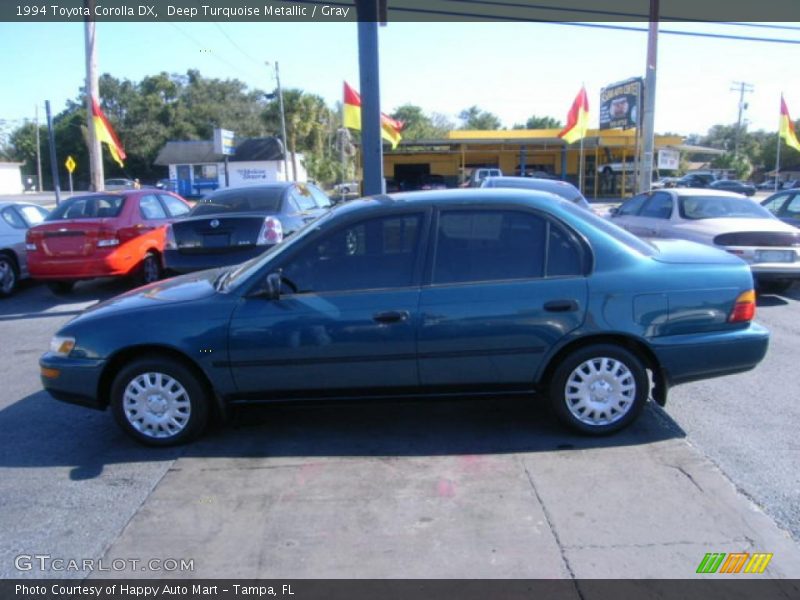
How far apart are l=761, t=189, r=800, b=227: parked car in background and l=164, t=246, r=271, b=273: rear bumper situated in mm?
8415

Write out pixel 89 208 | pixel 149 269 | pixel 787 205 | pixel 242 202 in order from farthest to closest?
pixel 787 205 < pixel 149 269 < pixel 89 208 < pixel 242 202

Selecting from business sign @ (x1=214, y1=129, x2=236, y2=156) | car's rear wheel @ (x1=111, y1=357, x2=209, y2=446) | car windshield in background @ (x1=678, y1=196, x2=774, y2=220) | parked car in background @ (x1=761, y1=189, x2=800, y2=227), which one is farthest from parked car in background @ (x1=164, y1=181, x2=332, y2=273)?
business sign @ (x1=214, y1=129, x2=236, y2=156)

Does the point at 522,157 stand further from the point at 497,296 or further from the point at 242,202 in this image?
the point at 497,296

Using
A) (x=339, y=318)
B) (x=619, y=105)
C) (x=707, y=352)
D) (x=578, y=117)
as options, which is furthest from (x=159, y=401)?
(x=619, y=105)

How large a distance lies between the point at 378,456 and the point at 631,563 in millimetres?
1737

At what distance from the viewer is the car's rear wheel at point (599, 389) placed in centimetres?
430

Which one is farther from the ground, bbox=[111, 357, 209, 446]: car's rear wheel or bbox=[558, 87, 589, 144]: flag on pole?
bbox=[558, 87, 589, 144]: flag on pole

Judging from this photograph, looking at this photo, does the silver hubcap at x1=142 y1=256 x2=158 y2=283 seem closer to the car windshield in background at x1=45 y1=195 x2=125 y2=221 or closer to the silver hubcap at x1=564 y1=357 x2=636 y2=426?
the car windshield in background at x1=45 y1=195 x2=125 y2=221

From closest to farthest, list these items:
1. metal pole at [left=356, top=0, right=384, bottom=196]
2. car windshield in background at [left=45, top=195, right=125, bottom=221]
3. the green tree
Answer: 1. metal pole at [left=356, top=0, right=384, bottom=196]
2. car windshield in background at [left=45, top=195, right=125, bottom=221]
3. the green tree

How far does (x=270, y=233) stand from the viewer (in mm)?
8531

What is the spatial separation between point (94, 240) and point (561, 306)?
7.62 meters

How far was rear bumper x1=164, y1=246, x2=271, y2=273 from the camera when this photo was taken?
8.40 m

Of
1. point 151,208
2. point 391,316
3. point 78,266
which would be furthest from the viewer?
point 151,208

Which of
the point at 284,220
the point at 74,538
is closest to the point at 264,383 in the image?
the point at 74,538
